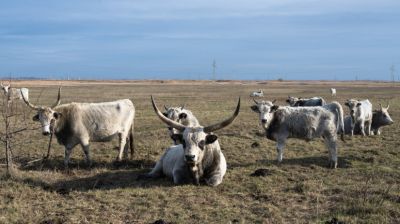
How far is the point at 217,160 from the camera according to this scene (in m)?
11.1

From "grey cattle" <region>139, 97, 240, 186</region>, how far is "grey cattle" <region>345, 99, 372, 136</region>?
10.9 meters

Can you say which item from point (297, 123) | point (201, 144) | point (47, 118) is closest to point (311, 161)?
point (297, 123)

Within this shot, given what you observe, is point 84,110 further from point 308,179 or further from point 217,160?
point 308,179

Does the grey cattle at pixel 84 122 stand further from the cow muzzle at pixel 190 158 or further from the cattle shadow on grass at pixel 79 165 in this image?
the cow muzzle at pixel 190 158

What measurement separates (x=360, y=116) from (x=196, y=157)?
1273 centimetres

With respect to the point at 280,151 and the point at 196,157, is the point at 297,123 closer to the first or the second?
the point at 280,151

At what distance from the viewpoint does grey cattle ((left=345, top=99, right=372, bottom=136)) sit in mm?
20745

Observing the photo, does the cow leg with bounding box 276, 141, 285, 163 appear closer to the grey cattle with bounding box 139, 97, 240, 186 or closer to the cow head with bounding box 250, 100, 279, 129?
the cow head with bounding box 250, 100, 279, 129

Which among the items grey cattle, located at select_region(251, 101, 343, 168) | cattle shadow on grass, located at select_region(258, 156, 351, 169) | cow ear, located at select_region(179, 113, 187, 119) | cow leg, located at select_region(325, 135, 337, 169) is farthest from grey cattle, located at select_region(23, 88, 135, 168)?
cow leg, located at select_region(325, 135, 337, 169)

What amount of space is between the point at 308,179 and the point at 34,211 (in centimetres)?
627

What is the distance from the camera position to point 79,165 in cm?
1353

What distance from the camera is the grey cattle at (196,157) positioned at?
10.3 m

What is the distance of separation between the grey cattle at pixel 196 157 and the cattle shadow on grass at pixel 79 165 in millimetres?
2084

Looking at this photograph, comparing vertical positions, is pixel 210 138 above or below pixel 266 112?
below
